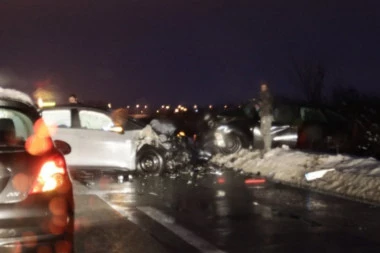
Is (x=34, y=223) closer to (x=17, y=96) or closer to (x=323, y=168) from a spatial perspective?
(x=323, y=168)

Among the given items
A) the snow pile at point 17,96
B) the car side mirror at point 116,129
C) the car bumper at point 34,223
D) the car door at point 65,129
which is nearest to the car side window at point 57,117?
the car door at point 65,129

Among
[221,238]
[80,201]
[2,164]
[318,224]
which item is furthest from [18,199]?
[80,201]

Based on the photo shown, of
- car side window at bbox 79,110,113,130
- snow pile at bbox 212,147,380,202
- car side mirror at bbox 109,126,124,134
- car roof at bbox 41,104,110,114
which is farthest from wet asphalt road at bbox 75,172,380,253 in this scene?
car roof at bbox 41,104,110,114

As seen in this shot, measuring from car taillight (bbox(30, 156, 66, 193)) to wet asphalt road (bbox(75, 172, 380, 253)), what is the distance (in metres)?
2.11

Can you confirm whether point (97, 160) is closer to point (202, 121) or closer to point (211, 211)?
point (211, 211)

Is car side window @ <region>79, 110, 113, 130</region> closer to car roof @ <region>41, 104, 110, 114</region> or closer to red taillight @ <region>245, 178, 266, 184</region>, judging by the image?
car roof @ <region>41, 104, 110, 114</region>

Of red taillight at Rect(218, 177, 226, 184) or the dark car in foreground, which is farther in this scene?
red taillight at Rect(218, 177, 226, 184)

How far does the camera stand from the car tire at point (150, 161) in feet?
48.2

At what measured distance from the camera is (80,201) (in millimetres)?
10820

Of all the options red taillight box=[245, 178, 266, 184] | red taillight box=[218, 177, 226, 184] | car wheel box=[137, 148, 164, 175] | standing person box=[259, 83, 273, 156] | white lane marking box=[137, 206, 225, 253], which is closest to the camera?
white lane marking box=[137, 206, 225, 253]

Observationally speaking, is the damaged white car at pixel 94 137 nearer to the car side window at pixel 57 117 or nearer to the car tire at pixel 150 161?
the car side window at pixel 57 117

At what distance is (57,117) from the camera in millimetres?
14305

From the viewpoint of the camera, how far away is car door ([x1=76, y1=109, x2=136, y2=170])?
13961 millimetres

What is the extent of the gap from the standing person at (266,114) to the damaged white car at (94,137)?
3.61m
